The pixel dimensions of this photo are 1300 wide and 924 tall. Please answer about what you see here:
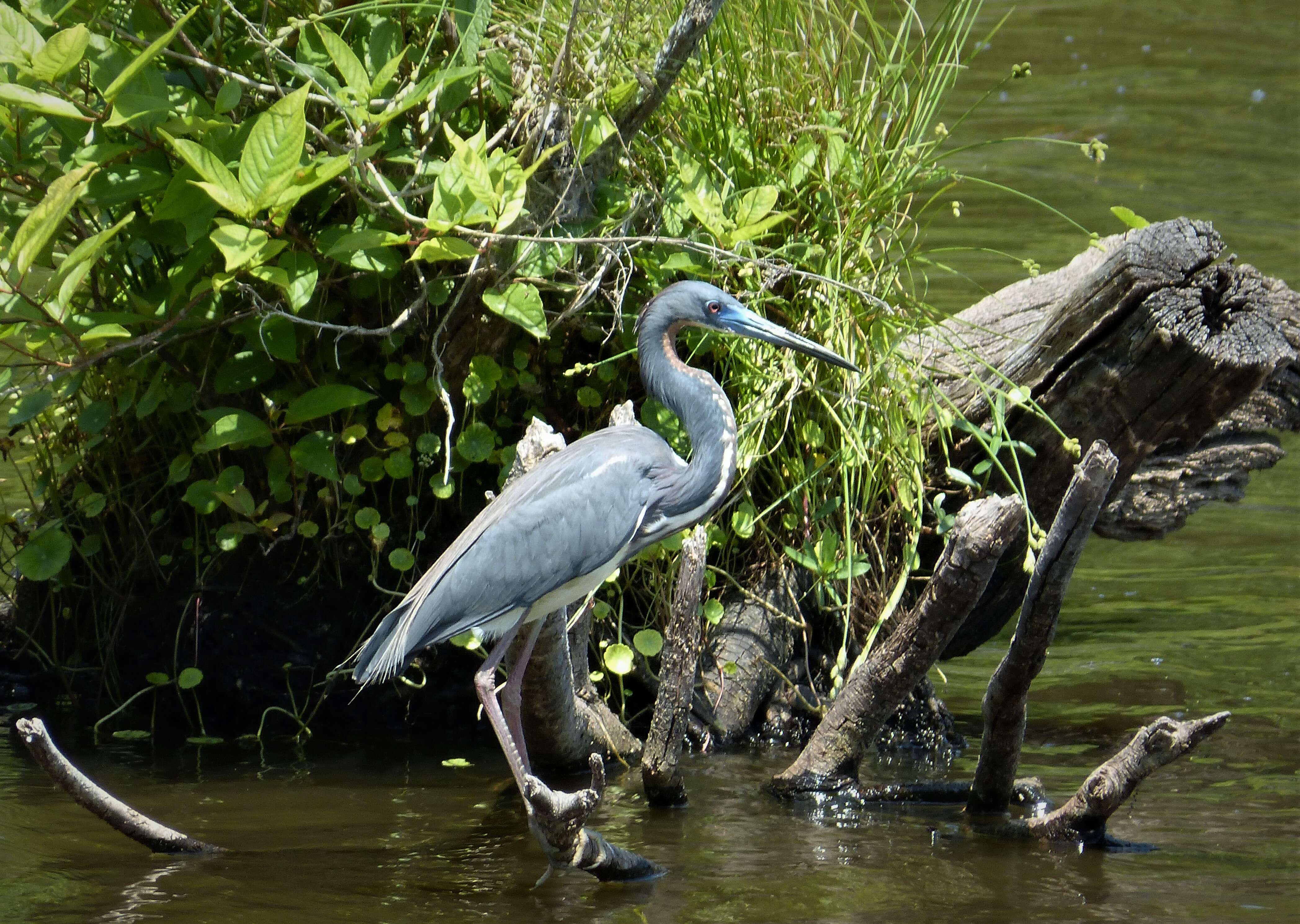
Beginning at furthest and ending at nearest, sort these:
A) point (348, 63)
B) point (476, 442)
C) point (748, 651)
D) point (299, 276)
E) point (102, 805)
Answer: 1. point (748, 651)
2. point (476, 442)
3. point (299, 276)
4. point (348, 63)
5. point (102, 805)

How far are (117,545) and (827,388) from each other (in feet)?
8.19

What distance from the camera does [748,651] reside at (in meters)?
4.77

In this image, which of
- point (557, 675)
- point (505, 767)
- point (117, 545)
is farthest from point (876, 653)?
point (117, 545)

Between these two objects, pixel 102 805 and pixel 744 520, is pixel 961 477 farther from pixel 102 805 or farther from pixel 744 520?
pixel 102 805

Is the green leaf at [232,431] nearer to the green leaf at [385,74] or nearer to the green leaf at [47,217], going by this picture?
the green leaf at [47,217]

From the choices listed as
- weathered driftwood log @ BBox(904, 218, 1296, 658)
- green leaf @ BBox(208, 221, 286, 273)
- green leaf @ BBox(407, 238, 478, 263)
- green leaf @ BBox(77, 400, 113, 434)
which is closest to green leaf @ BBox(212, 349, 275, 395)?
green leaf @ BBox(77, 400, 113, 434)

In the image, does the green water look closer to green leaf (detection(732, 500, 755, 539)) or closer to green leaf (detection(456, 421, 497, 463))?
green leaf (detection(732, 500, 755, 539))

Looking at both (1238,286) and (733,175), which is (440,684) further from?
(1238,286)

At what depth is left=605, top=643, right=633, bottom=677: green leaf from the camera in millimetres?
4328

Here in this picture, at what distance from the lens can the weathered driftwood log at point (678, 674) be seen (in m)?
3.76

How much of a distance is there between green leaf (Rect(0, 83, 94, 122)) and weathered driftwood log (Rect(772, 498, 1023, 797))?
2480 millimetres

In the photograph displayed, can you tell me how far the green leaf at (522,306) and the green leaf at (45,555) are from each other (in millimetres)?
1642

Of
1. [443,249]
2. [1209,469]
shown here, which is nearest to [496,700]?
[443,249]

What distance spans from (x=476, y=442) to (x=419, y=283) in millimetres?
533
